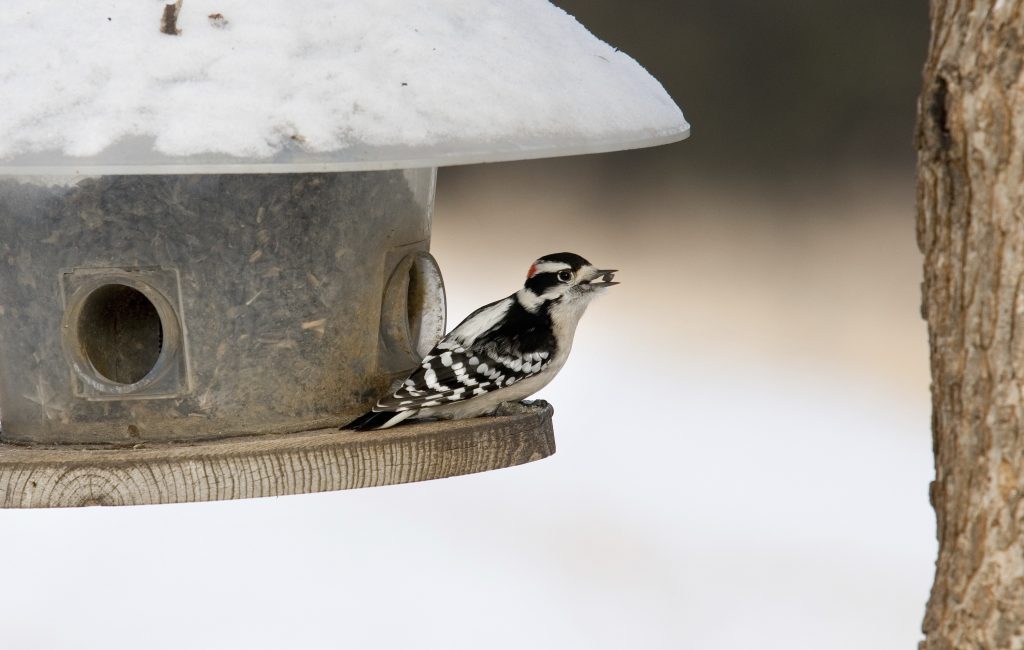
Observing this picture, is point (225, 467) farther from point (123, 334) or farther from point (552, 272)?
point (552, 272)

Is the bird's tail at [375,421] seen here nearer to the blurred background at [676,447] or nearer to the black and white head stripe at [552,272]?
Answer: the black and white head stripe at [552,272]

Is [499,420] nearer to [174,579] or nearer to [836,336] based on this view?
[174,579]

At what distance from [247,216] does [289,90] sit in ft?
2.32

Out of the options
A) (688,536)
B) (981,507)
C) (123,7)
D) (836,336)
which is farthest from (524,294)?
(836,336)

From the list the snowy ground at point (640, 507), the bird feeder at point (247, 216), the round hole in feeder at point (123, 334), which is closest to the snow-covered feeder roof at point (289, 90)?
the bird feeder at point (247, 216)

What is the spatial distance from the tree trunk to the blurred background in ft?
13.5

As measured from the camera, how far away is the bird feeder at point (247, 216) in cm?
328

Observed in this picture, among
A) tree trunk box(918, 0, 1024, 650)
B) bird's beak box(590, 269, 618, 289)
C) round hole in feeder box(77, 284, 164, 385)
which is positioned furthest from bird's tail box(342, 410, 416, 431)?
A: tree trunk box(918, 0, 1024, 650)

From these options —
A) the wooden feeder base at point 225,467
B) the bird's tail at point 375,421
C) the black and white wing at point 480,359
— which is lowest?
the wooden feeder base at point 225,467

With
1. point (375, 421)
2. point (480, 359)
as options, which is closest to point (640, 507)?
point (480, 359)

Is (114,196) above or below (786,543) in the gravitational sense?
above

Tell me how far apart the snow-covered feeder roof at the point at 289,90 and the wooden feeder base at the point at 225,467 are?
0.84 meters

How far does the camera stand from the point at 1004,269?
282 cm

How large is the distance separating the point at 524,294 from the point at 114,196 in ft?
4.10
